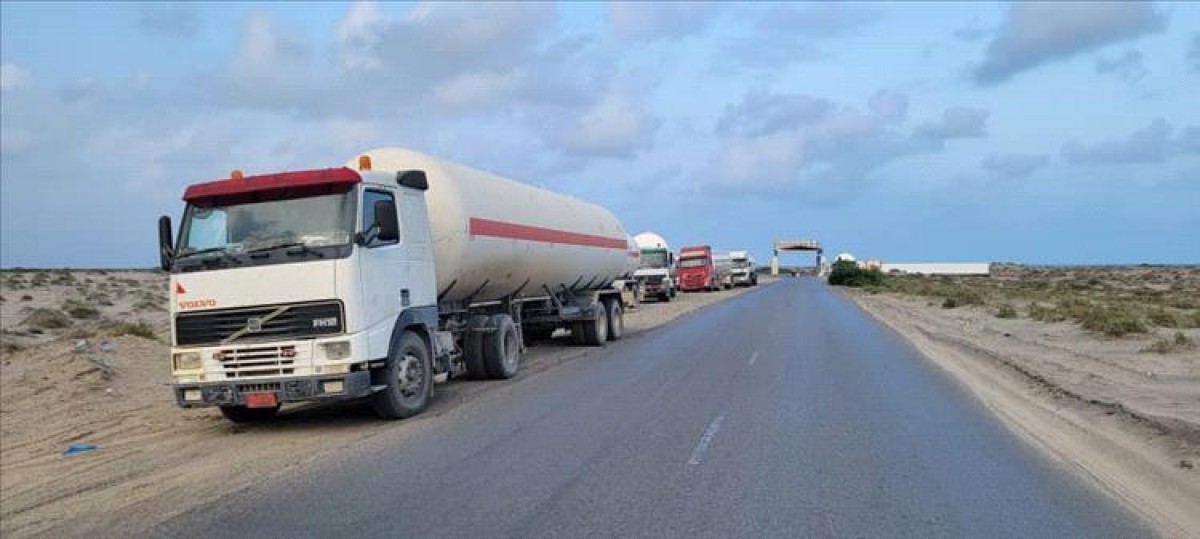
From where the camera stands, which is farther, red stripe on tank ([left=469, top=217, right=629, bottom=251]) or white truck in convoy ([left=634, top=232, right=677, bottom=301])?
white truck in convoy ([left=634, top=232, right=677, bottom=301])

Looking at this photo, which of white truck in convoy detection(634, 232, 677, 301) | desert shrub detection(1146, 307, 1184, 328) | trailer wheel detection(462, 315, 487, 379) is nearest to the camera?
trailer wheel detection(462, 315, 487, 379)

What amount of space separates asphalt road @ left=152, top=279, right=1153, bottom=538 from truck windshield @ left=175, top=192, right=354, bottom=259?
7.92ft

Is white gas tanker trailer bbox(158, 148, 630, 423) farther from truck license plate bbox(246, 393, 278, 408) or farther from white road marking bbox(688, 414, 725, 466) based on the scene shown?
white road marking bbox(688, 414, 725, 466)

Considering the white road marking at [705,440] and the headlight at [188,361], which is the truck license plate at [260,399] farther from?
the white road marking at [705,440]

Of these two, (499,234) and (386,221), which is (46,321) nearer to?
(499,234)

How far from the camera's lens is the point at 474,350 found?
15.2 metres

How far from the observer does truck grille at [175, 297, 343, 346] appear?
33.5ft

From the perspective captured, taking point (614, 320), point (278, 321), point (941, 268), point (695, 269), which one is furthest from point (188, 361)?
point (941, 268)

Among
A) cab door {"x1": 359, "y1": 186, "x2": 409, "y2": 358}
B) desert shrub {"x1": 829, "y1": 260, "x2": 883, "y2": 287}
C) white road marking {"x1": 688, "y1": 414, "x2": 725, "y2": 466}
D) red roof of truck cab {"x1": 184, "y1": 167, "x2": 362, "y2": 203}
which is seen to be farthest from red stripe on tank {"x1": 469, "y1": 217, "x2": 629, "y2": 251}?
desert shrub {"x1": 829, "y1": 260, "x2": 883, "y2": 287}

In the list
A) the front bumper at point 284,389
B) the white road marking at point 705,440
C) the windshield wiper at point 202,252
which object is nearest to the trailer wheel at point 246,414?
the front bumper at point 284,389

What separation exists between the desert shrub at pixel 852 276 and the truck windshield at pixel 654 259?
34.0 meters

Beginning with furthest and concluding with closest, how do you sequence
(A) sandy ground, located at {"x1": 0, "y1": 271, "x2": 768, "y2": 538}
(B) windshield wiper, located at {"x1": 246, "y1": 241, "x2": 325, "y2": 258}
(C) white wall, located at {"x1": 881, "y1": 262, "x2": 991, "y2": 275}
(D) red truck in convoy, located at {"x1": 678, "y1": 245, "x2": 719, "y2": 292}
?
(C) white wall, located at {"x1": 881, "y1": 262, "x2": 991, "y2": 275}
(D) red truck in convoy, located at {"x1": 678, "y1": 245, "x2": 719, "y2": 292}
(B) windshield wiper, located at {"x1": 246, "y1": 241, "x2": 325, "y2": 258}
(A) sandy ground, located at {"x1": 0, "y1": 271, "x2": 768, "y2": 538}

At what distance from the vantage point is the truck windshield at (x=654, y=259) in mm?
49000

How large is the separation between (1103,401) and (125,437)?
12.3m
